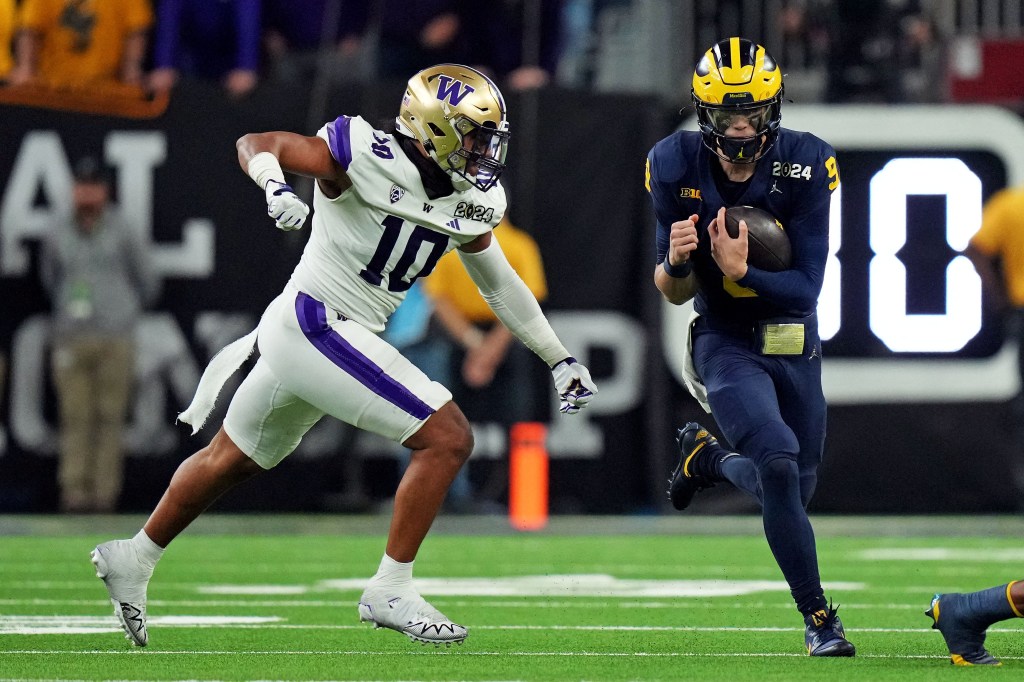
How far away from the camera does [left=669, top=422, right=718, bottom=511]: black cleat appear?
20.3 feet

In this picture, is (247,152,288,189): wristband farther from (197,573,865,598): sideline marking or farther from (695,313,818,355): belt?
(197,573,865,598): sideline marking

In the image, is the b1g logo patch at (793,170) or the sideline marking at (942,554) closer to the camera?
the b1g logo patch at (793,170)

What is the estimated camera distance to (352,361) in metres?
5.58

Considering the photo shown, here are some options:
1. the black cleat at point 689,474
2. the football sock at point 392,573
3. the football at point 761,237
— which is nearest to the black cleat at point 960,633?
the football at point 761,237

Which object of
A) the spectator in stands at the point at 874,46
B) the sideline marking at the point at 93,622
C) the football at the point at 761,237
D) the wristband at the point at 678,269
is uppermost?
the spectator in stands at the point at 874,46

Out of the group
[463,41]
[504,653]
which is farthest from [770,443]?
[463,41]

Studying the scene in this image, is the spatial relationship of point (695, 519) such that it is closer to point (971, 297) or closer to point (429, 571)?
point (971, 297)

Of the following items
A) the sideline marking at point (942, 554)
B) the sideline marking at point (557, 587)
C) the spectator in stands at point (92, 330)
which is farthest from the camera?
the spectator in stands at point (92, 330)

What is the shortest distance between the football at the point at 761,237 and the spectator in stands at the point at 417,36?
18.8ft

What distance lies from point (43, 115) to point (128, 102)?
1.68ft

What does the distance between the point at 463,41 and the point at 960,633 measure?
6.89 meters

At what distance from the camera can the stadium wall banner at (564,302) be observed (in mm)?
11102

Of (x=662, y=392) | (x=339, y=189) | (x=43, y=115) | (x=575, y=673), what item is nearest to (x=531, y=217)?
(x=662, y=392)

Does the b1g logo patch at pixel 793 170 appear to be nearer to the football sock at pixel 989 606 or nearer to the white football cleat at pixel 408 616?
the football sock at pixel 989 606
